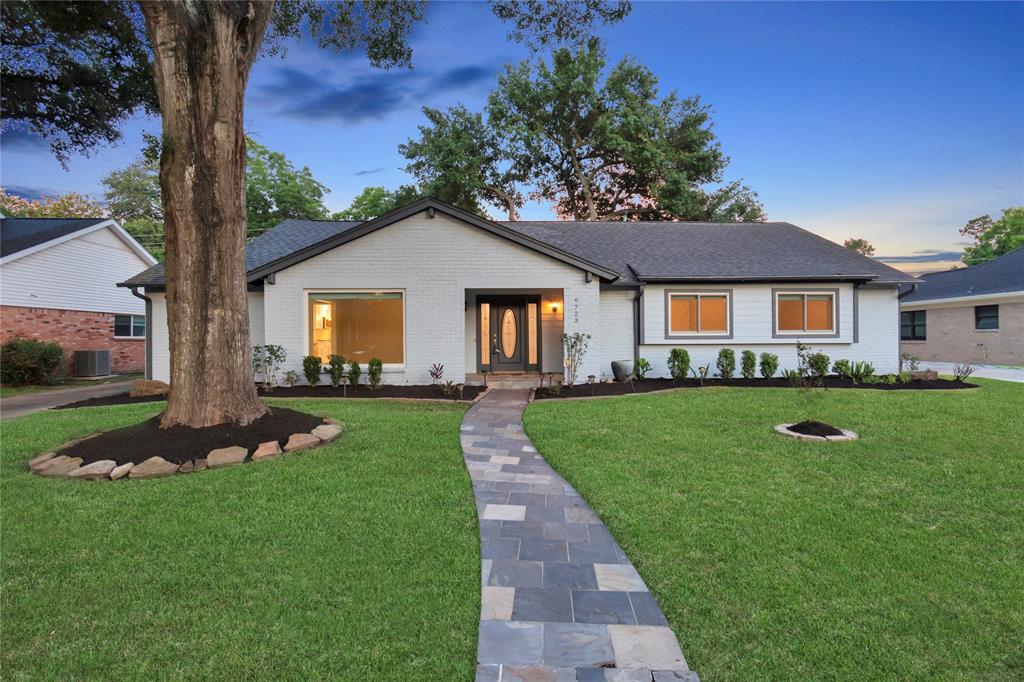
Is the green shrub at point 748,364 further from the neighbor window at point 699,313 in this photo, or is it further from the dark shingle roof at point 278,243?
the dark shingle roof at point 278,243

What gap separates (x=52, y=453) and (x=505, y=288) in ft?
25.3

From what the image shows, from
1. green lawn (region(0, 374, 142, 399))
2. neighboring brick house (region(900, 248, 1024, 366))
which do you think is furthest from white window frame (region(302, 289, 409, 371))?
neighboring brick house (region(900, 248, 1024, 366))

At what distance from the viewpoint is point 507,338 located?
490 inches

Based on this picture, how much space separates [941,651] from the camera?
2070mm

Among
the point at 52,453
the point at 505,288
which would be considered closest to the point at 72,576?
the point at 52,453

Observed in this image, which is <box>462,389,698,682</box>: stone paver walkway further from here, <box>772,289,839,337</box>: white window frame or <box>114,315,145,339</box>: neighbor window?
<box>114,315,145,339</box>: neighbor window

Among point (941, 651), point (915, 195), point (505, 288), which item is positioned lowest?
point (941, 651)

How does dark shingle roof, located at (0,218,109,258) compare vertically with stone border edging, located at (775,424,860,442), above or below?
above

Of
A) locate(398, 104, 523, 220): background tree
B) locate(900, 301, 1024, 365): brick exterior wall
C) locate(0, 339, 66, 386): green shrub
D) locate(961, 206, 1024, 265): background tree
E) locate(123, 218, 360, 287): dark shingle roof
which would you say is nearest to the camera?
locate(123, 218, 360, 287): dark shingle roof

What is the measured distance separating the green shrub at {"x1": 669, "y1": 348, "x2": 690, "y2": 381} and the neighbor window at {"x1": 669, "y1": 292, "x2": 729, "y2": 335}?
0.93m

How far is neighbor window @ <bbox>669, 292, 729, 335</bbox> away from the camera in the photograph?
1142 cm

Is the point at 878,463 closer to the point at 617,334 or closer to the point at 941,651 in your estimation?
the point at 941,651

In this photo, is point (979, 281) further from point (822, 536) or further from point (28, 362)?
point (28, 362)

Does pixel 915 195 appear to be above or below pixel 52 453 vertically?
above
